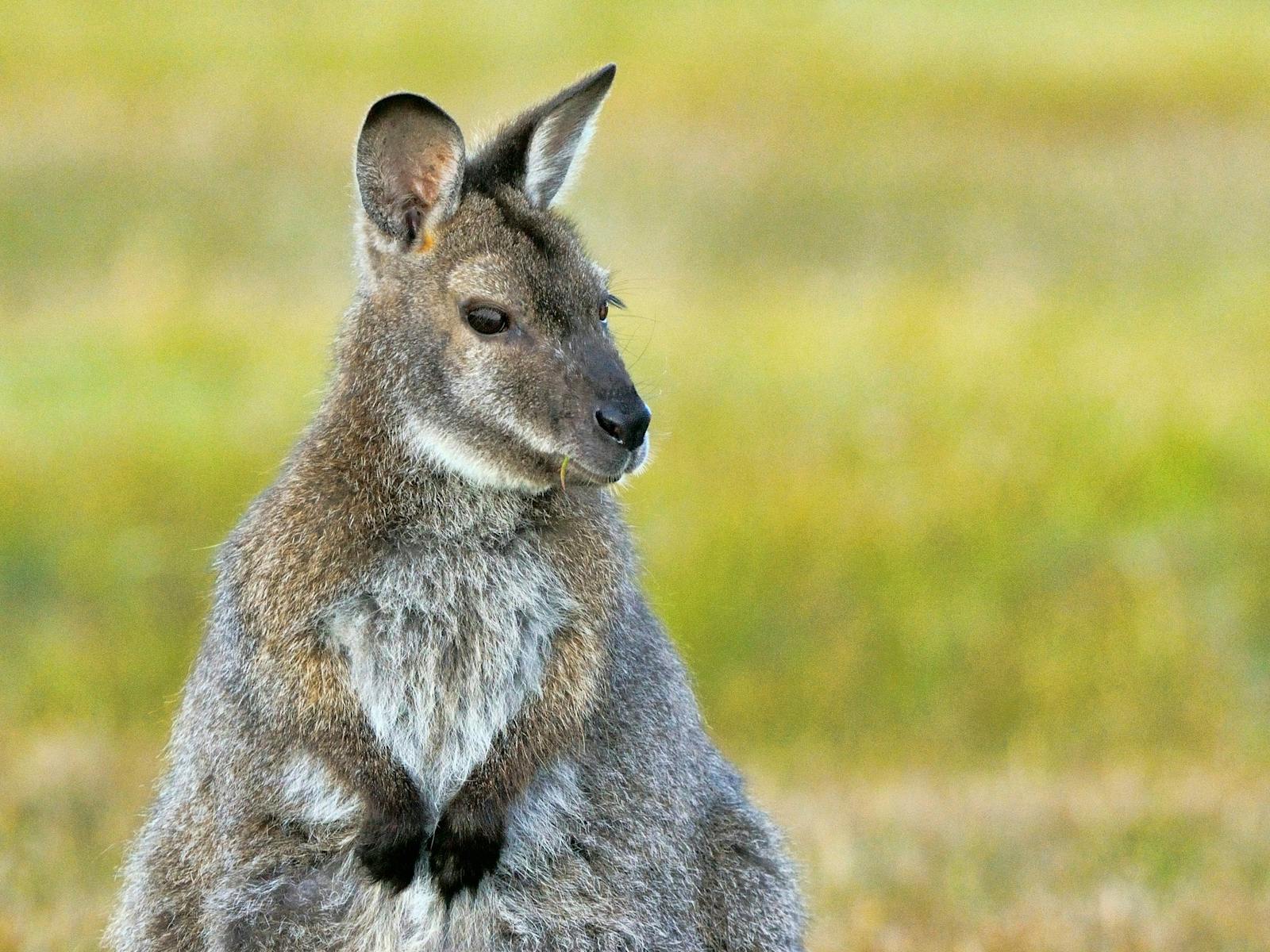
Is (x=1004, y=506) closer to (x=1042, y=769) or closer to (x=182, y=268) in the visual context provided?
(x=1042, y=769)

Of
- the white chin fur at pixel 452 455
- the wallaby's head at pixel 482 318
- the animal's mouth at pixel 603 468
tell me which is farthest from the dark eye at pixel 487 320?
the animal's mouth at pixel 603 468

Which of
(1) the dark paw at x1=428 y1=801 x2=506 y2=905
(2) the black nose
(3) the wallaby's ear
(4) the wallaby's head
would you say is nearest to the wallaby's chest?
(1) the dark paw at x1=428 y1=801 x2=506 y2=905

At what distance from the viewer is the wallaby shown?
565 cm

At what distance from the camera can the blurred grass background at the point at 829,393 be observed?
9922 millimetres

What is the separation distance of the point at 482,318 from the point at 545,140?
2.19 ft

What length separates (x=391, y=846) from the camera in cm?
563

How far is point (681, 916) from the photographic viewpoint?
6.03 metres

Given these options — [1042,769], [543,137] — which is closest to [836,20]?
[1042,769]

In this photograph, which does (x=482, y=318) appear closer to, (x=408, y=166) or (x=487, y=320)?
(x=487, y=320)

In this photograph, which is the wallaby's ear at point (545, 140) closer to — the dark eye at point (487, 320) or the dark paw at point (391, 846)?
the dark eye at point (487, 320)

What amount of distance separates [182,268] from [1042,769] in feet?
30.0

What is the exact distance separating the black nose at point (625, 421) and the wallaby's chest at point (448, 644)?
45cm

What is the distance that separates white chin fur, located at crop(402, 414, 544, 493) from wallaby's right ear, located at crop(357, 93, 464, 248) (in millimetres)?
588

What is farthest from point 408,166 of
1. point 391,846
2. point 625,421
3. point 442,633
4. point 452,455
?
point 391,846
